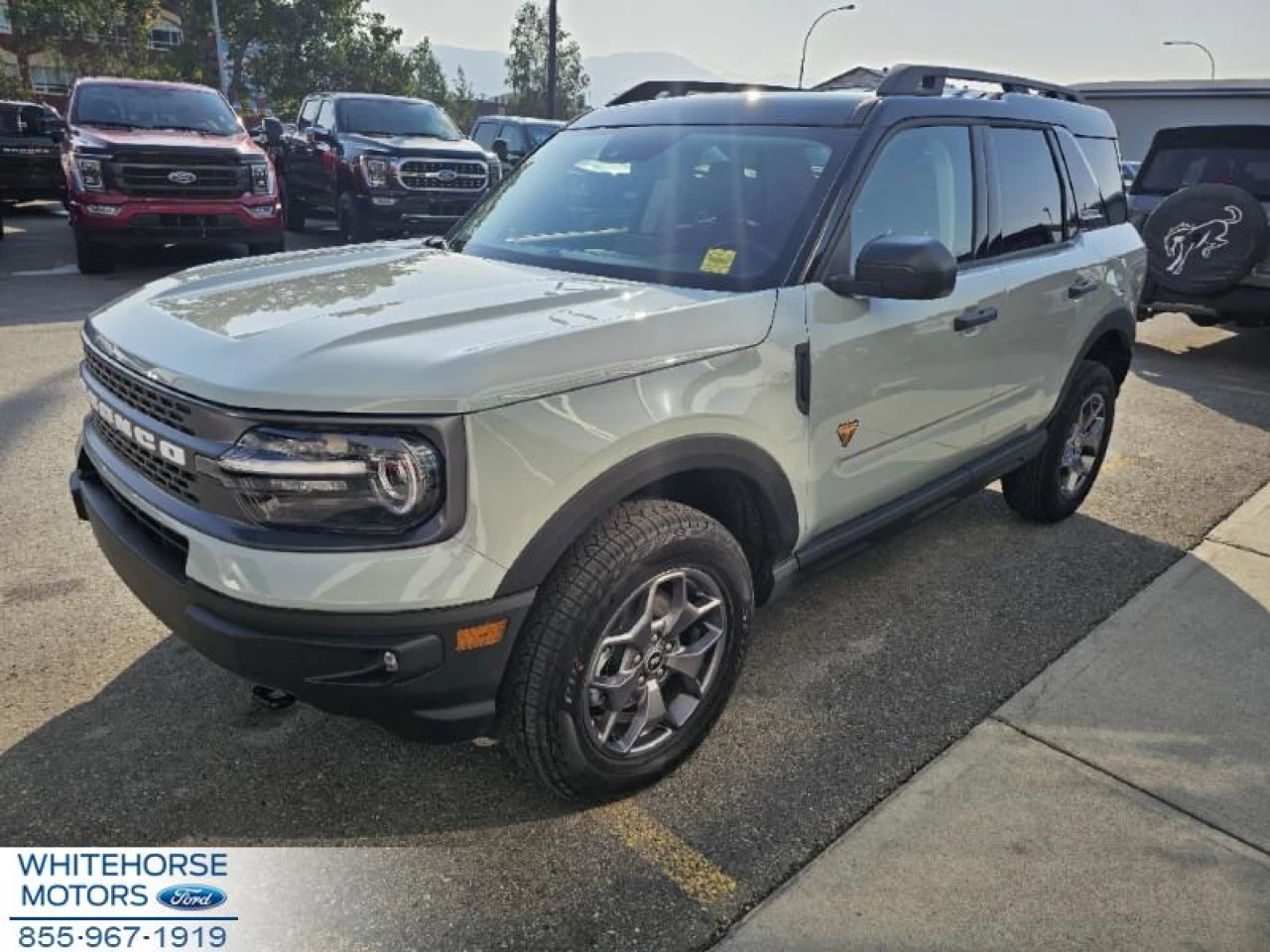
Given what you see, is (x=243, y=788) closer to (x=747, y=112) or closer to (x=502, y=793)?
(x=502, y=793)

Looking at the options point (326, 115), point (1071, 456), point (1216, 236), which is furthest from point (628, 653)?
point (326, 115)

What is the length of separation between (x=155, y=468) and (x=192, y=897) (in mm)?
990

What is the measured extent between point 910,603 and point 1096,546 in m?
1.18

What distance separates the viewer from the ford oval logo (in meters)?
2.16

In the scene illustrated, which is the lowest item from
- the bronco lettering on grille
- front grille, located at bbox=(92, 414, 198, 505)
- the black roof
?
front grille, located at bbox=(92, 414, 198, 505)

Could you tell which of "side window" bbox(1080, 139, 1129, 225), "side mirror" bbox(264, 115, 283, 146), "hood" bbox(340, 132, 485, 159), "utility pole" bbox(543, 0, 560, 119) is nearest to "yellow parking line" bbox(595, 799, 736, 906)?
"side window" bbox(1080, 139, 1129, 225)

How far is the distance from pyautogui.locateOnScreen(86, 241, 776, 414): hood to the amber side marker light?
1.54ft

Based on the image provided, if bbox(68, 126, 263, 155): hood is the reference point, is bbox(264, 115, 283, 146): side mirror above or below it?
above

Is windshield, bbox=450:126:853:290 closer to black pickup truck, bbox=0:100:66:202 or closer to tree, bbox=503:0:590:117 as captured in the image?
black pickup truck, bbox=0:100:66:202

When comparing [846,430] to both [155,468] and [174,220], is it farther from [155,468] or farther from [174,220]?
[174,220]

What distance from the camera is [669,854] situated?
233 cm

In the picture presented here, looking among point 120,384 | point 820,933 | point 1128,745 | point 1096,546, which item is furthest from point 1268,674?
point 120,384

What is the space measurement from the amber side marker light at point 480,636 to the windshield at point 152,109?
33.1ft

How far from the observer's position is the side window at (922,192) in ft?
9.55
